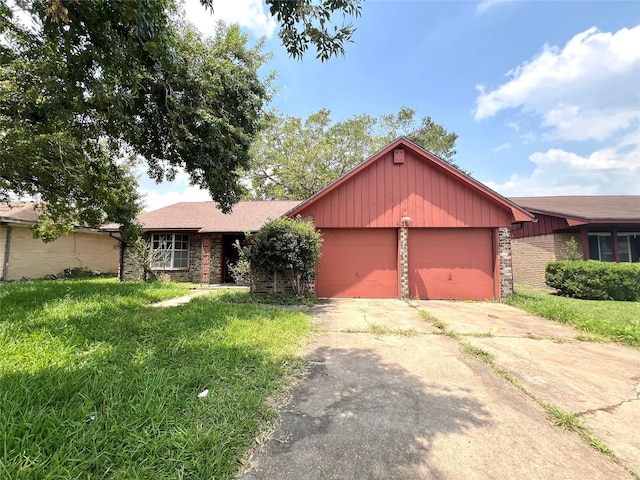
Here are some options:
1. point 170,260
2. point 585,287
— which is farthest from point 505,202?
point 170,260

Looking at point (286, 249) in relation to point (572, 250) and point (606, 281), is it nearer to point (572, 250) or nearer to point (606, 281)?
point (606, 281)

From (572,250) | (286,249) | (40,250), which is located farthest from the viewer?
(40,250)

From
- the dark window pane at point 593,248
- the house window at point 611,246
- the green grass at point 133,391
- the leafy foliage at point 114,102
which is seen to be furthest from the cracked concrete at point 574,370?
the house window at point 611,246

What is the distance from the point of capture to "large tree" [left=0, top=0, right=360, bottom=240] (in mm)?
4020

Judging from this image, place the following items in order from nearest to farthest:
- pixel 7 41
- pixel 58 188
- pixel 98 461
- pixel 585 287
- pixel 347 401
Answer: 1. pixel 98 461
2. pixel 347 401
3. pixel 7 41
4. pixel 58 188
5. pixel 585 287

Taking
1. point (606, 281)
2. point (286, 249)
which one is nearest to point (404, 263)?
point (286, 249)

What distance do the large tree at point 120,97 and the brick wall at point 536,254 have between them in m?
13.5

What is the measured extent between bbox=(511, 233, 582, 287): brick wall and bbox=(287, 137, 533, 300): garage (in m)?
4.98

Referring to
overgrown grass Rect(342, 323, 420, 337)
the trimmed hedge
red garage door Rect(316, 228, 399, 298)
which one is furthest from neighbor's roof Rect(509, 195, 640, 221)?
overgrown grass Rect(342, 323, 420, 337)

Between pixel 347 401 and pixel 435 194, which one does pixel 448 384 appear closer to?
pixel 347 401

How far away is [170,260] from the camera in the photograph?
539 inches

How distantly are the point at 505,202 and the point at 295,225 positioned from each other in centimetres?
679

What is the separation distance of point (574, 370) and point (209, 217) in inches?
580

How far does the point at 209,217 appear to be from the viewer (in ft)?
48.6
